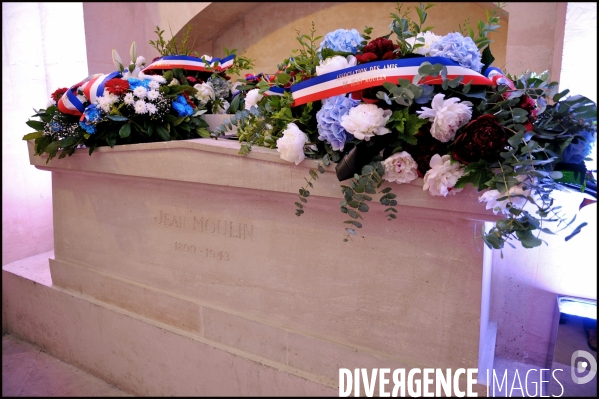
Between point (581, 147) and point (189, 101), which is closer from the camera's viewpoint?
point (581, 147)

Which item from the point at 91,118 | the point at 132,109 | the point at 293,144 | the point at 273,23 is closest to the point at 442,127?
the point at 293,144

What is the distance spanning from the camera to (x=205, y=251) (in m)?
1.96

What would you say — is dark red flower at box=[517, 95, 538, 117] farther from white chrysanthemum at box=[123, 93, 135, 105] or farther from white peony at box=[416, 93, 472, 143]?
white chrysanthemum at box=[123, 93, 135, 105]

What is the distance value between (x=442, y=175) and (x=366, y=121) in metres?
0.27

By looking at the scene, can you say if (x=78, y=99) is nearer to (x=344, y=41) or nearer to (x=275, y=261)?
(x=275, y=261)

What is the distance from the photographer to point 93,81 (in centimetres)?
225

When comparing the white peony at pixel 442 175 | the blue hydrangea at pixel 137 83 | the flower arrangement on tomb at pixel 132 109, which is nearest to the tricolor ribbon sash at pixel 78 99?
the flower arrangement on tomb at pixel 132 109

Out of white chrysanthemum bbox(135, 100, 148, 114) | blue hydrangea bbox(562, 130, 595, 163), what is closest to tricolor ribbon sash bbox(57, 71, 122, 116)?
white chrysanthemum bbox(135, 100, 148, 114)

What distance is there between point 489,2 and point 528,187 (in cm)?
337

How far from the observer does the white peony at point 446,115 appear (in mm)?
1189

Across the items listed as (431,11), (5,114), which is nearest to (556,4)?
(431,11)

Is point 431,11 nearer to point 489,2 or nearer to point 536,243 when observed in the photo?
point 489,2
